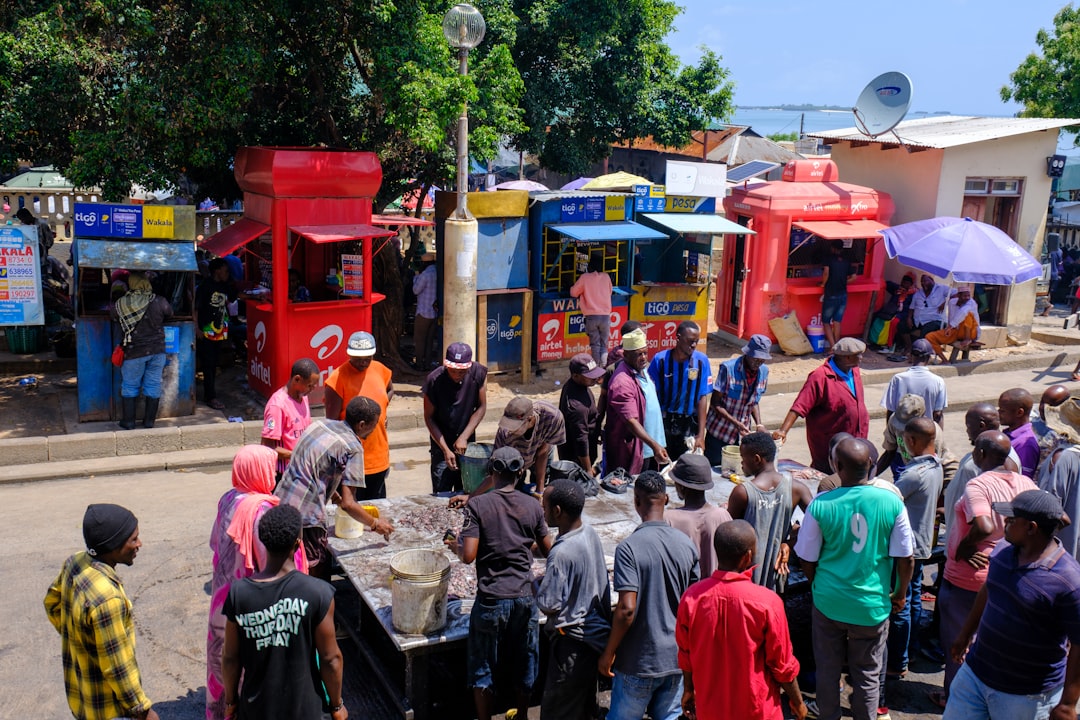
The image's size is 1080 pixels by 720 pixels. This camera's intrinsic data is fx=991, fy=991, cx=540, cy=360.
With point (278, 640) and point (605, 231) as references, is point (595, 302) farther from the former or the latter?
point (278, 640)

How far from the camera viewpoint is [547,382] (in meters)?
13.7

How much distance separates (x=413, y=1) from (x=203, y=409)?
5.43 metres

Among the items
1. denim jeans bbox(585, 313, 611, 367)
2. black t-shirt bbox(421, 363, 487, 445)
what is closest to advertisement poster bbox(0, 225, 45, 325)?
black t-shirt bbox(421, 363, 487, 445)

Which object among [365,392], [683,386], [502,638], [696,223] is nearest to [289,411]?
[365,392]

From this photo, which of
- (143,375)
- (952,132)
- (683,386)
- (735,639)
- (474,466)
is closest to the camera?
(735,639)

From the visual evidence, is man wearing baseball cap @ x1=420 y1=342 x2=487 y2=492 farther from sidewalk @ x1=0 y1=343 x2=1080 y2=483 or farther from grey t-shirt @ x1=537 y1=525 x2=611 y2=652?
sidewalk @ x1=0 y1=343 x2=1080 y2=483

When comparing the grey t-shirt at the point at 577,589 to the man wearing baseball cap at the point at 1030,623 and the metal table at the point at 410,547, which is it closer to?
the metal table at the point at 410,547

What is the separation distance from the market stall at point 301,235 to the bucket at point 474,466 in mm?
4799

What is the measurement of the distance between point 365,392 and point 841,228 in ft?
33.9

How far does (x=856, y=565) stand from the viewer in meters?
5.21

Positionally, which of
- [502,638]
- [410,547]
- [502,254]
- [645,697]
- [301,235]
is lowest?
[645,697]

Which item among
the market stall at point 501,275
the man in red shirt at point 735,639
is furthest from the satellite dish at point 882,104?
the man in red shirt at point 735,639

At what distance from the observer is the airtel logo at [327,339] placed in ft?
39.0

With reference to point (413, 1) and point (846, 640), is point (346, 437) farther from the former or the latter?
point (413, 1)
